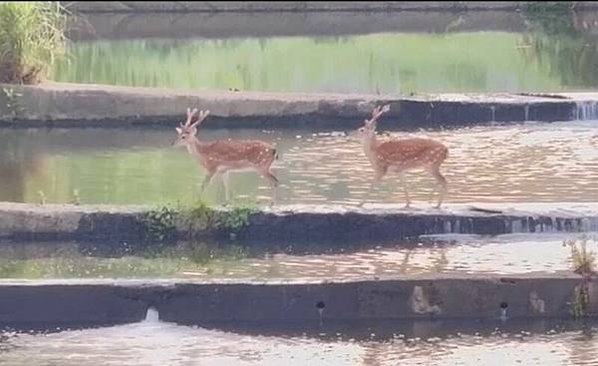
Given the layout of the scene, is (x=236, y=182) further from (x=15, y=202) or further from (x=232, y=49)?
(x=232, y=49)

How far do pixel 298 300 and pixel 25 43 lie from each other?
28.8 feet

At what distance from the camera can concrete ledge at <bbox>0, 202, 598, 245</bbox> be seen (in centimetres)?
1148

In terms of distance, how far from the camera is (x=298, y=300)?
9555 mm

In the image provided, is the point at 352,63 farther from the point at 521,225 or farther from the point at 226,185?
the point at 521,225

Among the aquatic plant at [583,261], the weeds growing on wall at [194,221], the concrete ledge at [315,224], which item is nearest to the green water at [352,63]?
the concrete ledge at [315,224]

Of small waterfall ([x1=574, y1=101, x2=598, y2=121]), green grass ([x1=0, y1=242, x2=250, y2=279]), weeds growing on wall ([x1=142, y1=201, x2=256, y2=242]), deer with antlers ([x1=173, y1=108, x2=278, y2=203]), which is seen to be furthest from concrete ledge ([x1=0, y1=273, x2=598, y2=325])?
A: small waterfall ([x1=574, y1=101, x2=598, y2=121])

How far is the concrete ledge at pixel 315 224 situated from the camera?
1148 cm

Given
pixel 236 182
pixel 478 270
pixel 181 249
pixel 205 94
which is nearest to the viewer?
pixel 478 270

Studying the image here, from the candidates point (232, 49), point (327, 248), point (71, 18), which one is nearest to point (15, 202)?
point (327, 248)

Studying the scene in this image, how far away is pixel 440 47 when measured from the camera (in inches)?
964

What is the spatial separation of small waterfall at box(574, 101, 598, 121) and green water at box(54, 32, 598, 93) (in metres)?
1.95

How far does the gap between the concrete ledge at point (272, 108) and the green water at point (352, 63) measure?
1.71 m

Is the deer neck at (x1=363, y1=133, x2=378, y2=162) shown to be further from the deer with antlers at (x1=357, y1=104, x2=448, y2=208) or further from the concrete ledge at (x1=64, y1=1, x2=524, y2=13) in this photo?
the concrete ledge at (x1=64, y1=1, x2=524, y2=13)

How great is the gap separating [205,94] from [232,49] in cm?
709
